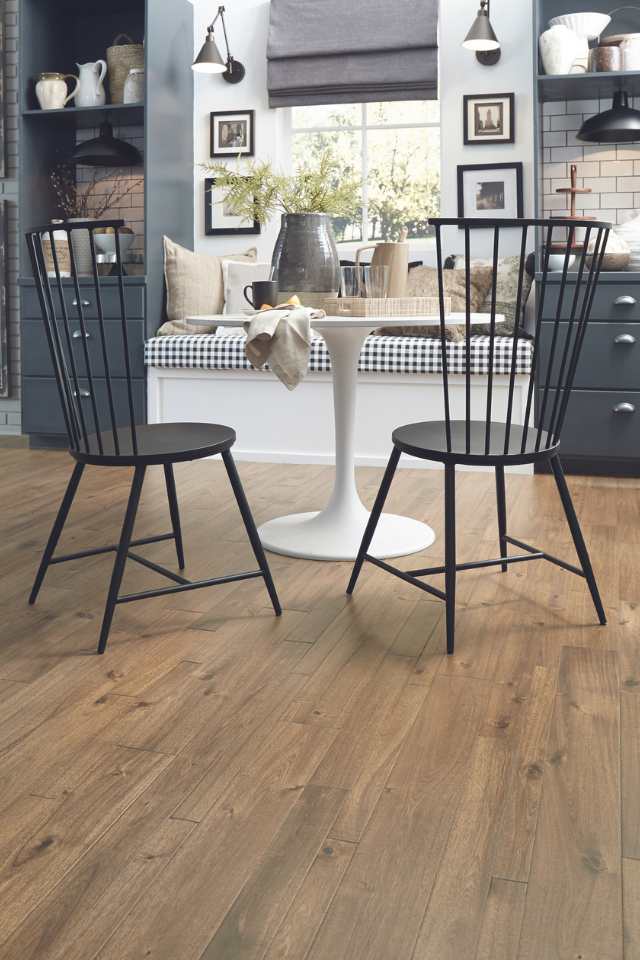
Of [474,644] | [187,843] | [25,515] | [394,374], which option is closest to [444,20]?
[394,374]

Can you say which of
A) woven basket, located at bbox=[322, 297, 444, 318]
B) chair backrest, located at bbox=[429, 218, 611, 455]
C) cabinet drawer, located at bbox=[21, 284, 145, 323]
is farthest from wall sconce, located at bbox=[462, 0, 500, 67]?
woven basket, located at bbox=[322, 297, 444, 318]

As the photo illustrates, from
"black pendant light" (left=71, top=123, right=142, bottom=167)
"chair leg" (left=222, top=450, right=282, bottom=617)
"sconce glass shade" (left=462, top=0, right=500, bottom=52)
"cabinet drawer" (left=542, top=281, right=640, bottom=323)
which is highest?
"sconce glass shade" (left=462, top=0, right=500, bottom=52)

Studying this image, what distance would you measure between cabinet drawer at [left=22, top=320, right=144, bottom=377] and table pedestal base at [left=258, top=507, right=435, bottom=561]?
1.76 metres

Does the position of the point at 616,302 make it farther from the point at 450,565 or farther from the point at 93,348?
the point at 93,348

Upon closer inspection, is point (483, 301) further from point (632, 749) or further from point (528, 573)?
point (632, 749)

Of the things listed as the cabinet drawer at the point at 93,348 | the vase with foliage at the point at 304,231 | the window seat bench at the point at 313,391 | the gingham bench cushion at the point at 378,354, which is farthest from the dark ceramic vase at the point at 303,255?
the cabinet drawer at the point at 93,348

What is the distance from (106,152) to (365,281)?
8.64 feet

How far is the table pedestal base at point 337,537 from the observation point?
8.84 ft

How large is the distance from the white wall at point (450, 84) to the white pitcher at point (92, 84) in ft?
1.65

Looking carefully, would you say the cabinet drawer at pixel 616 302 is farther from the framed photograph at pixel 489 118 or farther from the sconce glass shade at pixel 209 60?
the sconce glass shade at pixel 209 60

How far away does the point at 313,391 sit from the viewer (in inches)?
166

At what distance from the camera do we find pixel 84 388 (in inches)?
184

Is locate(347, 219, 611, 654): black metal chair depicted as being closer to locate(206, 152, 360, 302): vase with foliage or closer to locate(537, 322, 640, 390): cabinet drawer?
locate(206, 152, 360, 302): vase with foliage

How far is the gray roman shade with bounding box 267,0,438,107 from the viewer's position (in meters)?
4.43
